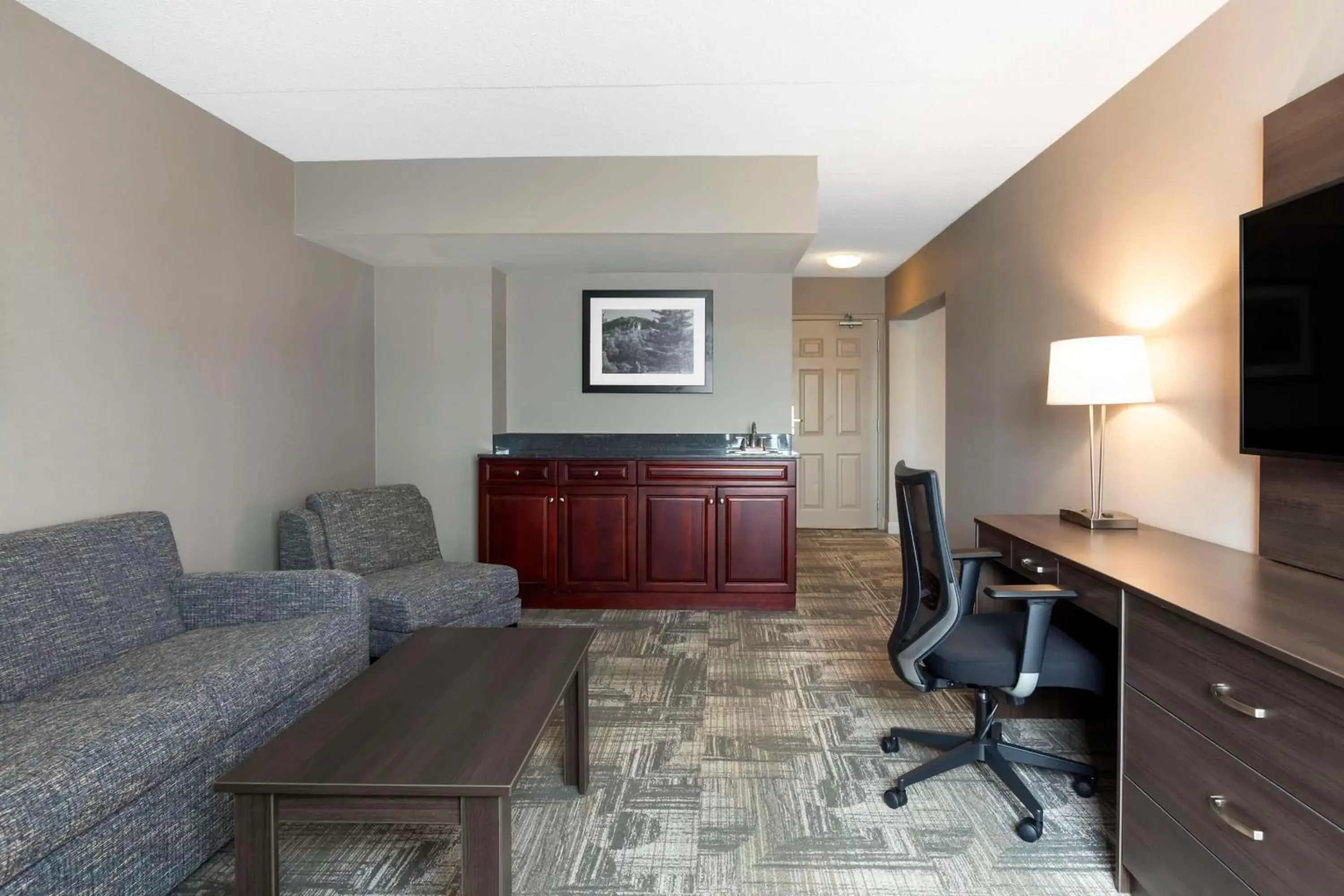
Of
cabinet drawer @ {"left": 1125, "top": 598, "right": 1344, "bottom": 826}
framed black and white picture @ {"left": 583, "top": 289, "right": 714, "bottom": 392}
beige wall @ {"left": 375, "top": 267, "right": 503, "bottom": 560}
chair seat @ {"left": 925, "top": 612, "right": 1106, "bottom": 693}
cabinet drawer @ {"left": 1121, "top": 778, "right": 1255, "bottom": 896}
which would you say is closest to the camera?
cabinet drawer @ {"left": 1125, "top": 598, "right": 1344, "bottom": 826}

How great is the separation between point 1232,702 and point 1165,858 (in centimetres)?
48

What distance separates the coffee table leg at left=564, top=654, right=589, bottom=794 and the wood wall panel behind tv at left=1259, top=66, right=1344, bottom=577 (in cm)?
196

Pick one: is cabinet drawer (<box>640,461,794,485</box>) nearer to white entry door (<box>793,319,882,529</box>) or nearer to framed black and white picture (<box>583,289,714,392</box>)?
framed black and white picture (<box>583,289,714,392</box>)

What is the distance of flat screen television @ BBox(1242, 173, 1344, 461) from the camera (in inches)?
68.7

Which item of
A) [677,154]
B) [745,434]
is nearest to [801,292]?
[745,434]

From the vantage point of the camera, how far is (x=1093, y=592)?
1986mm

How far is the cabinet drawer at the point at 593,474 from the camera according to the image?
14.9 feet

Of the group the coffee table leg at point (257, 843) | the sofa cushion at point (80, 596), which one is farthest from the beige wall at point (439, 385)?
the coffee table leg at point (257, 843)

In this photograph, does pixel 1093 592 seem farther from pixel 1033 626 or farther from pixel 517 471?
pixel 517 471

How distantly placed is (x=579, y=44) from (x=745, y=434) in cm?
295

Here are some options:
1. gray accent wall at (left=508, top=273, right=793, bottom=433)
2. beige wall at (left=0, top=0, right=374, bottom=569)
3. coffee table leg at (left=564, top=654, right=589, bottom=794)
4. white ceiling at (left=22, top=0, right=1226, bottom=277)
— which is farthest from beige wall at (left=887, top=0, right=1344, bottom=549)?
beige wall at (left=0, top=0, right=374, bottom=569)

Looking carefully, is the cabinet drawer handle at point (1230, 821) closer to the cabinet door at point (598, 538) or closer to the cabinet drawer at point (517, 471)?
the cabinet door at point (598, 538)

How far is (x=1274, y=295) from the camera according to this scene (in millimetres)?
1947

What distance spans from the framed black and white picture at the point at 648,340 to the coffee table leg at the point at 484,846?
12.6ft
